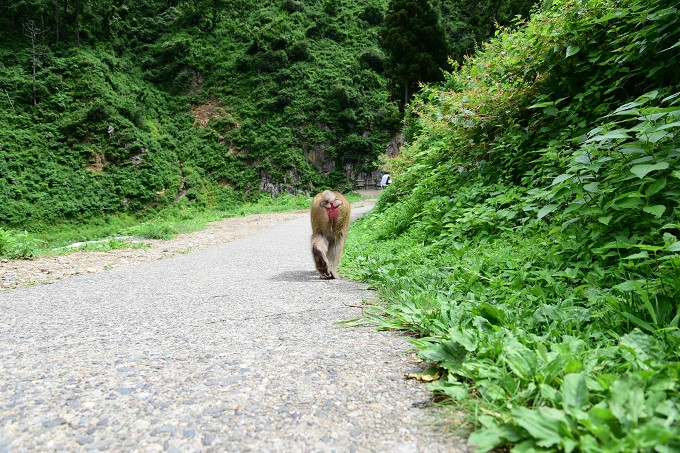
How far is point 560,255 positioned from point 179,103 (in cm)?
4063

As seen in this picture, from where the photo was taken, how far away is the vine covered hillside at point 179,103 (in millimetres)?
26891

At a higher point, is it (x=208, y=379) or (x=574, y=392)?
(x=574, y=392)

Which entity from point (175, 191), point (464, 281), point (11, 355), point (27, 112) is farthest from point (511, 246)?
point (27, 112)

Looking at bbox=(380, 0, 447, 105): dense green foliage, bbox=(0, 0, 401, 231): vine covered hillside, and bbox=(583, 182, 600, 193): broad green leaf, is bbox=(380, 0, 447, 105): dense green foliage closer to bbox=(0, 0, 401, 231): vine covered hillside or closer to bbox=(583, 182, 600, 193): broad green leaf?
bbox=(0, 0, 401, 231): vine covered hillside

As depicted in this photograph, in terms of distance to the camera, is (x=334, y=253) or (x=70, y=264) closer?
(x=334, y=253)


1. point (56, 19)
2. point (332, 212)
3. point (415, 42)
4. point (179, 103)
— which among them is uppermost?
point (56, 19)

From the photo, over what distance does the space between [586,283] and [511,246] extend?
1015 mm

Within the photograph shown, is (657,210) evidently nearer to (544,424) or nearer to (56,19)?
(544,424)

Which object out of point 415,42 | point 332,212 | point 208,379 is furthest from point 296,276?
point 415,42

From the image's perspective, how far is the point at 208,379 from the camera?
75.0 inches

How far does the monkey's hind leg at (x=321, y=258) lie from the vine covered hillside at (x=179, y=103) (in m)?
25.2

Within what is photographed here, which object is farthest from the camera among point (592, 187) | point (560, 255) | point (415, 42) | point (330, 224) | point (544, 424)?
point (415, 42)

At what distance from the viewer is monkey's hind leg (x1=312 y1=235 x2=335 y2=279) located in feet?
15.6

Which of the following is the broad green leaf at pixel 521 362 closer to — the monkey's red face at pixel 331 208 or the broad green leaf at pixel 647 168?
the broad green leaf at pixel 647 168
